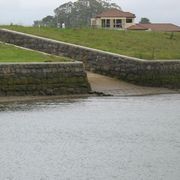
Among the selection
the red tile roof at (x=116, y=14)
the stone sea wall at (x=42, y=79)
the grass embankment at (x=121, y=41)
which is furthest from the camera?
the red tile roof at (x=116, y=14)

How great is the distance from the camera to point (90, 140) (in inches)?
743

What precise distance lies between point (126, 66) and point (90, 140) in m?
13.9

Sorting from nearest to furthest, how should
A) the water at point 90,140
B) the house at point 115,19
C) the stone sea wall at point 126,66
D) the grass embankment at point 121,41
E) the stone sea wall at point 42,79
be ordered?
the water at point 90,140 < the stone sea wall at point 42,79 < the stone sea wall at point 126,66 < the grass embankment at point 121,41 < the house at point 115,19

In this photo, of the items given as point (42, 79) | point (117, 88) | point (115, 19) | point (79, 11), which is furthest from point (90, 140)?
point (79, 11)

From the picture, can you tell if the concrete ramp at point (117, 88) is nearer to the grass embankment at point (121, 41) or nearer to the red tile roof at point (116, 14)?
the grass embankment at point (121, 41)

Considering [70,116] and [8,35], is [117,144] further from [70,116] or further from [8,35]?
[8,35]

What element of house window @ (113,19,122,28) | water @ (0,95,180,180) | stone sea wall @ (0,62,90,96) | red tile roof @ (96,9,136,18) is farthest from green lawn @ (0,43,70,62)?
house window @ (113,19,122,28)

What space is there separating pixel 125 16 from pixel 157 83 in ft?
188

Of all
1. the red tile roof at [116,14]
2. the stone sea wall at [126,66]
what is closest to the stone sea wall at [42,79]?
the stone sea wall at [126,66]

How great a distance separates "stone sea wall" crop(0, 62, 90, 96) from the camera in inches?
1089

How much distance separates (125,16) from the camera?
88.7 meters

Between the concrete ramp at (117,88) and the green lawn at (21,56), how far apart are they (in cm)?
185

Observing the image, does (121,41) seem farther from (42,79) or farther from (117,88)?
(42,79)

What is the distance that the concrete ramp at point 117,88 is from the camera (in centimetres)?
3016
